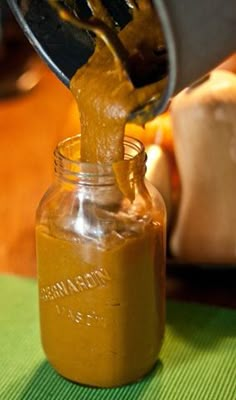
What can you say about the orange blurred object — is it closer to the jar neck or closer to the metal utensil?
the jar neck

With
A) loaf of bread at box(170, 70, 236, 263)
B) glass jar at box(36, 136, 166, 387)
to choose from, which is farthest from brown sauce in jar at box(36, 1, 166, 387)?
loaf of bread at box(170, 70, 236, 263)

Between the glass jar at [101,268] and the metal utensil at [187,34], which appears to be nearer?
the metal utensil at [187,34]

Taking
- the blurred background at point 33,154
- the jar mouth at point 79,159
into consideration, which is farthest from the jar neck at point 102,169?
the blurred background at point 33,154

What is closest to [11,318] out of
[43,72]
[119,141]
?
[119,141]

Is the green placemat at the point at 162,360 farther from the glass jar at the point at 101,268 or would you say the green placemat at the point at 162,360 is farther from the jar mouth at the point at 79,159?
the jar mouth at the point at 79,159

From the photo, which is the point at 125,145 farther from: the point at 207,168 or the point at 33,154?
the point at 33,154

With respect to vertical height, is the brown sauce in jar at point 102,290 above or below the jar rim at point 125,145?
below
